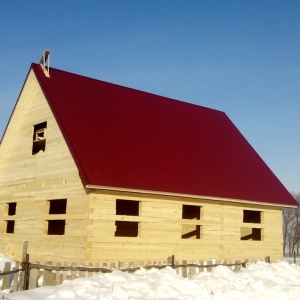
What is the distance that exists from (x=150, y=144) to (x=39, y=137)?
227 inches

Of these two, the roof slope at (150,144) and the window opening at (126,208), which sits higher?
the roof slope at (150,144)

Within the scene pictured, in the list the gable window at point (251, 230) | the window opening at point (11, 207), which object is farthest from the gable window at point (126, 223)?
the gable window at point (251, 230)

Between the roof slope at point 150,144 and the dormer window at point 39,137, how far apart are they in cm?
201

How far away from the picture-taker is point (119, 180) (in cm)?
1766

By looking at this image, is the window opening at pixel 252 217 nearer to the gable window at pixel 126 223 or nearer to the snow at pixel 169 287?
the gable window at pixel 126 223

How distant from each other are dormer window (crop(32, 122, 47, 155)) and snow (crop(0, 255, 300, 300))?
9.95 meters

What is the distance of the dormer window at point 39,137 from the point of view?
68.7 ft

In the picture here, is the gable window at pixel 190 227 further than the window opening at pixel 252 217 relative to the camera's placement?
No

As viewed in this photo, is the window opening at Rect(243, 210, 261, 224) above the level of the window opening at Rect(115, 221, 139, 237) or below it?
above

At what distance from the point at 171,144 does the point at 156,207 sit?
4.74m

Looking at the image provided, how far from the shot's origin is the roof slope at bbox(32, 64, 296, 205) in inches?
727

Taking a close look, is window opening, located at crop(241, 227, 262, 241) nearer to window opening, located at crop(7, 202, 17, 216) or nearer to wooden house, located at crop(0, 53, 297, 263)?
wooden house, located at crop(0, 53, 297, 263)

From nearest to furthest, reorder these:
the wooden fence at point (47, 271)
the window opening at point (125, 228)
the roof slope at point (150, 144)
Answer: the wooden fence at point (47, 271)
the roof slope at point (150, 144)
the window opening at point (125, 228)

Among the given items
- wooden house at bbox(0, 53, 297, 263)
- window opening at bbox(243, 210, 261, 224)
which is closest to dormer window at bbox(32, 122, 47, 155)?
wooden house at bbox(0, 53, 297, 263)
